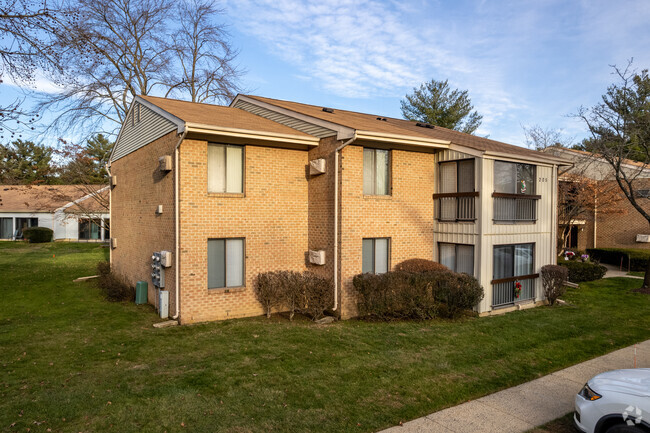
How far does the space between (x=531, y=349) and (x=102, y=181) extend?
3540 centimetres

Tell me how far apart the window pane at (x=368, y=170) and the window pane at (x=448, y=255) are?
2975mm

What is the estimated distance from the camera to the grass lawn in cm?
570

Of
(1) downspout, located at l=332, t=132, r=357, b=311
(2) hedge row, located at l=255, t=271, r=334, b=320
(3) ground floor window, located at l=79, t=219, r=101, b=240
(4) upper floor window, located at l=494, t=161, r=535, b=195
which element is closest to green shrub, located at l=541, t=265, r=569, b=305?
(4) upper floor window, located at l=494, t=161, r=535, b=195

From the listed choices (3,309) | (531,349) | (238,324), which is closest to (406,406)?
(531,349)

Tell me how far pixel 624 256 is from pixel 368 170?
19392 mm

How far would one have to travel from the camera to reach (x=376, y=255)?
1202 cm

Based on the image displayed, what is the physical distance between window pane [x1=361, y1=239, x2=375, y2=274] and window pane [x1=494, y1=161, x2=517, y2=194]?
13.3 ft

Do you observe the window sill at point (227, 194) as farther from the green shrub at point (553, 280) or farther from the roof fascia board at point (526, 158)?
the green shrub at point (553, 280)

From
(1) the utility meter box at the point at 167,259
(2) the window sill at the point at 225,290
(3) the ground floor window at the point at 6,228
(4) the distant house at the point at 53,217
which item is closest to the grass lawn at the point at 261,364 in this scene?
(2) the window sill at the point at 225,290

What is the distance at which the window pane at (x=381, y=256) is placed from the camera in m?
12.0

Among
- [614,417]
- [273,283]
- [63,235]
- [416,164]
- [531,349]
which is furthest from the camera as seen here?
[63,235]

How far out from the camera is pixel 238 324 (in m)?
10.4

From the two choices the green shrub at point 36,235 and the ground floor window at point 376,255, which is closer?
the ground floor window at point 376,255

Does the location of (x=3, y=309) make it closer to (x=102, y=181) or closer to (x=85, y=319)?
(x=85, y=319)
